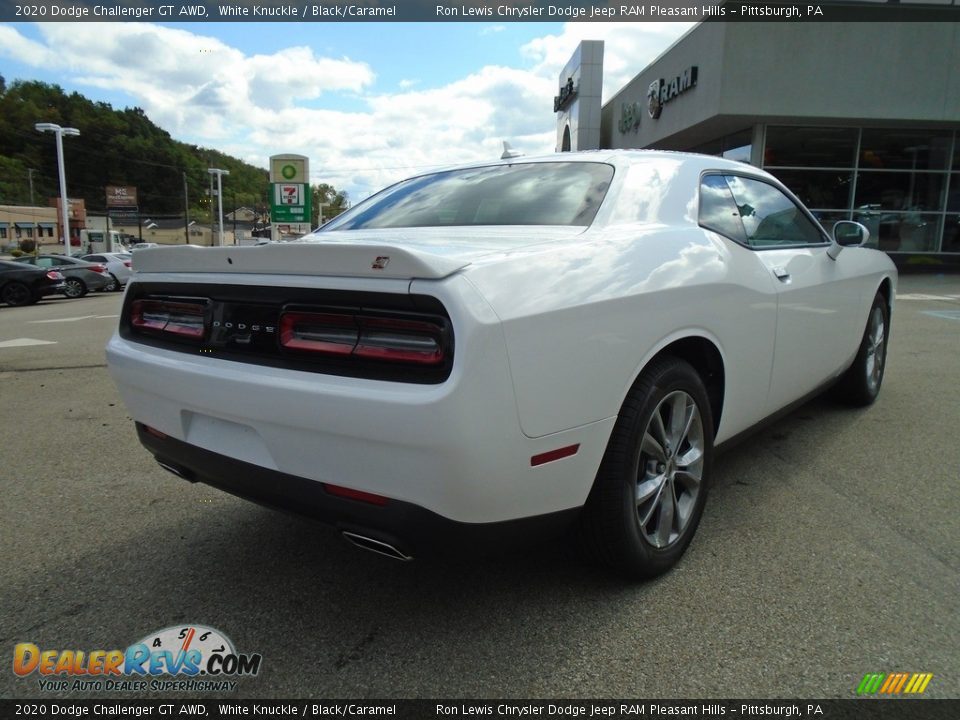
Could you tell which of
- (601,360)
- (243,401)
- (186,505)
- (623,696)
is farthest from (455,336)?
(186,505)

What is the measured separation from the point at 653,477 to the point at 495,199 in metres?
1.35

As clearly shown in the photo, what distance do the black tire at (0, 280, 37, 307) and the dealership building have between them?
18544 millimetres

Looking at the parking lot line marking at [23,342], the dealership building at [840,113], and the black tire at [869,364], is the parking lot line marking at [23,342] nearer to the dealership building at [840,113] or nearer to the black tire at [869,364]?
the black tire at [869,364]

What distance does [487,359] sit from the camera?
173 centimetres

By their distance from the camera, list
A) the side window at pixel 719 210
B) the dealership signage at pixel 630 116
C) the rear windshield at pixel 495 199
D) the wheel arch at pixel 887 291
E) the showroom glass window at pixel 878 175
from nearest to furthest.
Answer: the rear windshield at pixel 495 199 < the side window at pixel 719 210 < the wheel arch at pixel 887 291 < the showroom glass window at pixel 878 175 < the dealership signage at pixel 630 116

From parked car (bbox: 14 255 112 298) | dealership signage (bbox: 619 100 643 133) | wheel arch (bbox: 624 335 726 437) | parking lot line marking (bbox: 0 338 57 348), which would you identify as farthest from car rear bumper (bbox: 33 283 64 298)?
dealership signage (bbox: 619 100 643 133)

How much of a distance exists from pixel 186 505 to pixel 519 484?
2.10 meters

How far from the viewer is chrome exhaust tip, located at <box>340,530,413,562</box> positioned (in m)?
1.92

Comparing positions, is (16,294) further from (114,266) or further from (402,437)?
(402,437)

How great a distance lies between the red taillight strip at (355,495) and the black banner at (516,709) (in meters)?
0.55

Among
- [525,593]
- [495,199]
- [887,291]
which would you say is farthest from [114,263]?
[525,593]

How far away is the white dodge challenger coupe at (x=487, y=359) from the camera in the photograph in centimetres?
179

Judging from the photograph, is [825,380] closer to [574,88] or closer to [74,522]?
[74,522]

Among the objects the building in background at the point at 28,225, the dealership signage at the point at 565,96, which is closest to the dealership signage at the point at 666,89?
the dealership signage at the point at 565,96
